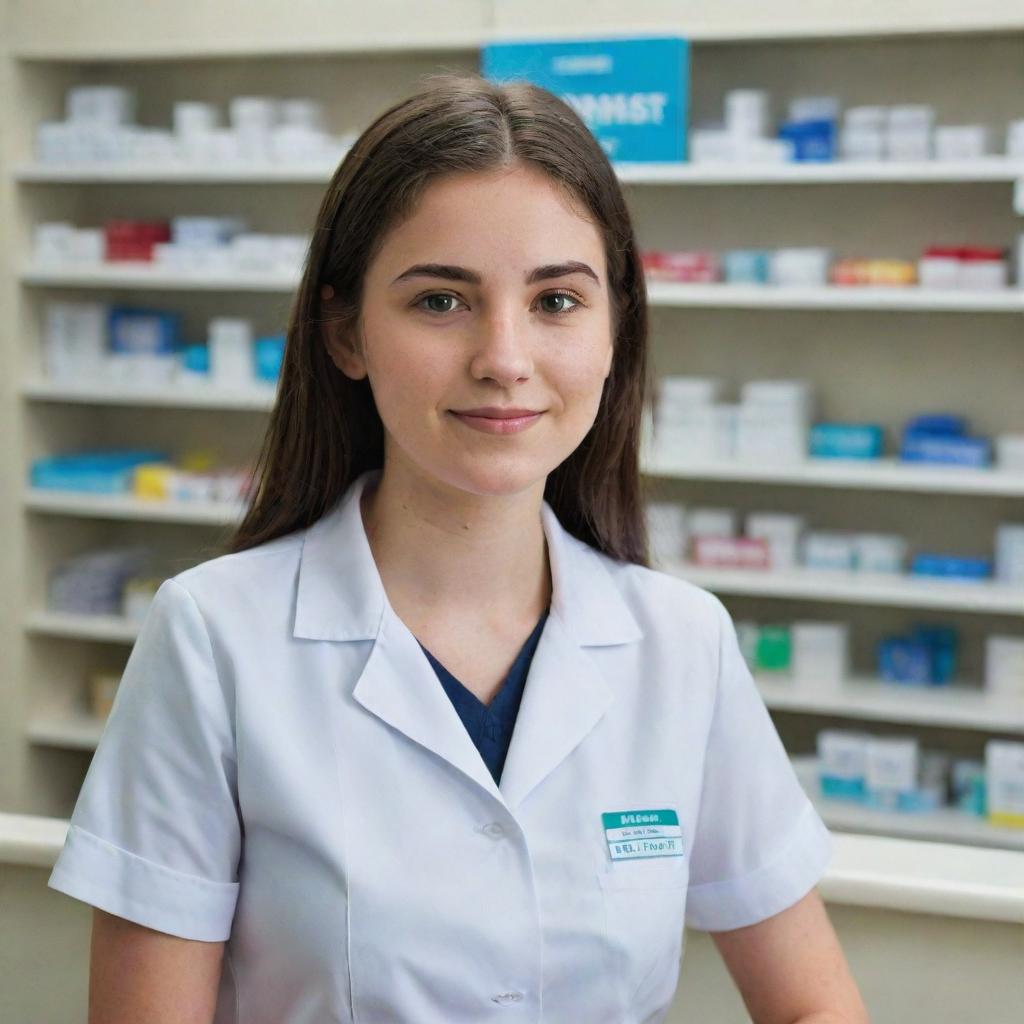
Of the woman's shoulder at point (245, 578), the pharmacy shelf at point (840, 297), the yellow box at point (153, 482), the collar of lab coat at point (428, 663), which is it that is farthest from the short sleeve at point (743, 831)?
the yellow box at point (153, 482)

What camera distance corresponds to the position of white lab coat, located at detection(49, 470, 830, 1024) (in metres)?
1.07

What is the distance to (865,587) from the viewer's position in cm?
346

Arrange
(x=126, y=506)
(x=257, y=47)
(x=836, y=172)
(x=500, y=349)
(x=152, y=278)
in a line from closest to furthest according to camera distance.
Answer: (x=500, y=349) → (x=836, y=172) → (x=257, y=47) → (x=152, y=278) → (x=126, y=506)

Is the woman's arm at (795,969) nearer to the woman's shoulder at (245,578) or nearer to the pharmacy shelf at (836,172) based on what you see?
the woman's shoulder at (245,578)

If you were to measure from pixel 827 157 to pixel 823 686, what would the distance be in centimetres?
129

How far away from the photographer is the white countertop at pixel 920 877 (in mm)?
1319

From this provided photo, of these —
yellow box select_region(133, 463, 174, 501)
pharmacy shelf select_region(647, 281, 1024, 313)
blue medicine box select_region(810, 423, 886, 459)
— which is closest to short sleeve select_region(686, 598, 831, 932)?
pharmacy shelf select_region(647, 281, 1024, 313)

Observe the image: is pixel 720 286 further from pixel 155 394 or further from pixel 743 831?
pixel 743 831

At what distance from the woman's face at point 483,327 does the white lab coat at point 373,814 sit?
169 millimetres

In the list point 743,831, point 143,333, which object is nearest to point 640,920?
point 743,831

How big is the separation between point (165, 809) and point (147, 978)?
0.12 metres

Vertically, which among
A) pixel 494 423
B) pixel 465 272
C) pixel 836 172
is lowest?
pixel 494 423

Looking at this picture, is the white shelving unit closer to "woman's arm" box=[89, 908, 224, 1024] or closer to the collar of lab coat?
the collar of lab coat

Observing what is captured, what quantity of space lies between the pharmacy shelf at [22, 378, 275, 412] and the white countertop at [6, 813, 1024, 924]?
8.23 ft
